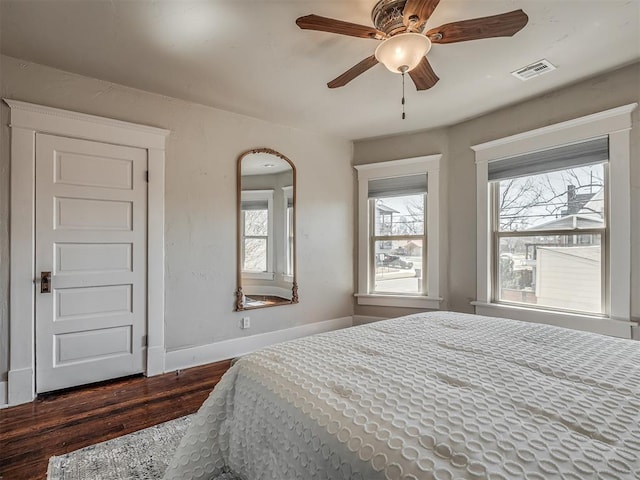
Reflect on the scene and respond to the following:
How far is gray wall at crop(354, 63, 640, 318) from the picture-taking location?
2.53 m

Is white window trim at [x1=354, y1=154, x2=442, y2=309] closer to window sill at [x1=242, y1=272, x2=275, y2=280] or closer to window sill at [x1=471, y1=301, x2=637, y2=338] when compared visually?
window sill at [x1=471, y1=301, x2=637, y2=338]

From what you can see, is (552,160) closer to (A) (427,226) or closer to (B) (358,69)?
(A) (427,226)

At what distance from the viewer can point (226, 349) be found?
327 cm

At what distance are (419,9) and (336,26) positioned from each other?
15.9 inches

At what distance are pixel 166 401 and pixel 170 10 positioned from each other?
2.56 meters

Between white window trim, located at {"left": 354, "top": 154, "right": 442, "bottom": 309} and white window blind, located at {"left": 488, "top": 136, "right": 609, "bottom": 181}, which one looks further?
white window trim, located at {"left": 354, "top": 154, "right": 442, "bottom": 309}

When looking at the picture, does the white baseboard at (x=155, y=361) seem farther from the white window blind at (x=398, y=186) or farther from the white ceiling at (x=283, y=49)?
the white window blind at (x=398, y=186)

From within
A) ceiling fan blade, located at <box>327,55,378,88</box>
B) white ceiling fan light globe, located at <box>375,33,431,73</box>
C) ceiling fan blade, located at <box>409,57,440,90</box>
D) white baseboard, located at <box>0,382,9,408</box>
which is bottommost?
white baseboard, located at <box>0,382,9,408</box>

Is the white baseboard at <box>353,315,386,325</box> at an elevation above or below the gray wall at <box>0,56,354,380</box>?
below

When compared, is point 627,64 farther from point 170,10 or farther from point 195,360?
point 195,360

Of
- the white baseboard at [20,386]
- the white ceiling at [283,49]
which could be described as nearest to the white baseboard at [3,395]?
the white baseboard at [20,386]

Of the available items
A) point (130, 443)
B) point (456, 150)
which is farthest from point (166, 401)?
point (456, 150)

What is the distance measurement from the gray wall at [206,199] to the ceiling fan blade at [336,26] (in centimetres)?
185

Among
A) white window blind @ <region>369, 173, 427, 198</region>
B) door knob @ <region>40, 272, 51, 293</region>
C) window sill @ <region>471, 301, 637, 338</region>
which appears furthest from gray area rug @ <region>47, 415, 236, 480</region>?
white window blind @ <region>369, 173, 427, 198</region>
